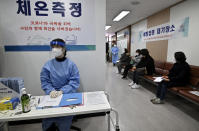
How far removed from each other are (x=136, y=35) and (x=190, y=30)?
350 cm

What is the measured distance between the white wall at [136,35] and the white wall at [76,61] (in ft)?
14.6

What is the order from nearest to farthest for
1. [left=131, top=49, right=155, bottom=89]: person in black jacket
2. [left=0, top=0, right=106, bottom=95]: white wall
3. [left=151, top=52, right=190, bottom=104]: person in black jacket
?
[left=0, top=0, right=106, bottom=95]: white wall < [left=151, top=52, right=190, bottom=104]: person in black jacket < [left=131, top=49, right=155, bottom=89]: person in black jacket

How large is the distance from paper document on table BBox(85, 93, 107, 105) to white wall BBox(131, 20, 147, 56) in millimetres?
5310

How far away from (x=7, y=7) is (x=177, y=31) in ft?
15.3

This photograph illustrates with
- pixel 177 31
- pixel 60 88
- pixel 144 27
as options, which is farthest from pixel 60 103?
pixel 144 27

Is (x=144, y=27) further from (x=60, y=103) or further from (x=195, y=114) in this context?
(x=60, y=103)

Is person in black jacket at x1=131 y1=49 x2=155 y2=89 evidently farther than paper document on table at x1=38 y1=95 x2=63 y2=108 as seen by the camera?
Yes

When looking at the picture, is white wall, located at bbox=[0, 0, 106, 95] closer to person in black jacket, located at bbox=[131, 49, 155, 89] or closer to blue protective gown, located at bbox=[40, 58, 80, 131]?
blue protective gown, located at bbox=[40, 58, 80, 131]

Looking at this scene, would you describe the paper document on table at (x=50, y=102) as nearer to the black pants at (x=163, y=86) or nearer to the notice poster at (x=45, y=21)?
the notice poster at (x=45, y=21)

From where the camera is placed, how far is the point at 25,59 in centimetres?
194

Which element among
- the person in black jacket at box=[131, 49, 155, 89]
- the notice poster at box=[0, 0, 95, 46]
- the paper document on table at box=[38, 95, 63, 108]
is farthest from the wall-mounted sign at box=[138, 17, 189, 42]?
the paper document on table at box=[38, 95, 63, 108]

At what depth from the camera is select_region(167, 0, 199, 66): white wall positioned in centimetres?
313

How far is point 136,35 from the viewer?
6.68 m

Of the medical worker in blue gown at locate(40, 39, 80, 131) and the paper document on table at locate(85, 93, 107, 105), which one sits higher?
the medical worker in blue gown at locate(40, 39, 80, 131)
